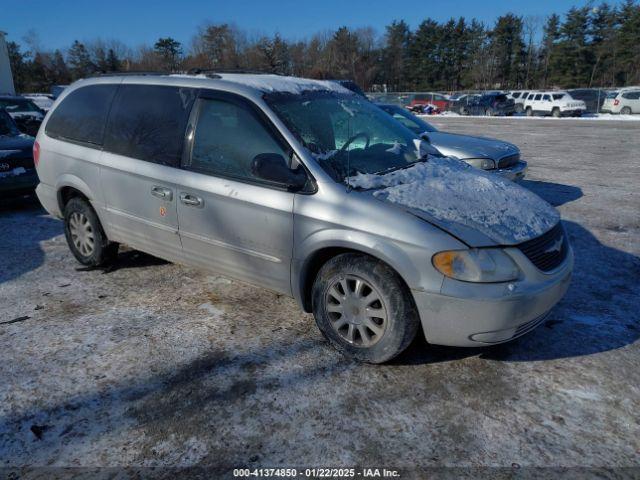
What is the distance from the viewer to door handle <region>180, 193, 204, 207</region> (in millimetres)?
3461

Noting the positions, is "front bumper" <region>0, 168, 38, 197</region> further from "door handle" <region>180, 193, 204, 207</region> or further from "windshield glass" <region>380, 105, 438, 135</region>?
"windshield glass" <region>380, 105, 438, 135</region>

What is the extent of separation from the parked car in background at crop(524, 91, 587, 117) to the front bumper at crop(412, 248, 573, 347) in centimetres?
3289

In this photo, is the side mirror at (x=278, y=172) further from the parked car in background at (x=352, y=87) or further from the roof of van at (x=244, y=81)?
the parked car in background at (x=352, y=87)

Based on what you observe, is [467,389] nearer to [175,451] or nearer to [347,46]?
[175,451]

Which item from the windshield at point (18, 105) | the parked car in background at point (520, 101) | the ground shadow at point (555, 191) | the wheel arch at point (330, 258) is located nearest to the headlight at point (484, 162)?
the ground shadow at point (555, 191)

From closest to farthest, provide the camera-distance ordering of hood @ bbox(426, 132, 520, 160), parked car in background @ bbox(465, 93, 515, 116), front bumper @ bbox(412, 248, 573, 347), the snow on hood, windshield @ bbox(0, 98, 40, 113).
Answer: front bumper @ bbox(412, 248, 573, 347)
the snow on hood
hood @ bbox(426, 132, 520, 160)
windshield @ bbox(0, 98, 40, 113)
parked car in background @ bbox(465, 93, 515, 116)

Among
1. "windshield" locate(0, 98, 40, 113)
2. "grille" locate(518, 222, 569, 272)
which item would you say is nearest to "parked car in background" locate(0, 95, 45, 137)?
"windshield" locate(0, 98, 40, 113)

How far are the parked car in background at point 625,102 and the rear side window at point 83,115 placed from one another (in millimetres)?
32497

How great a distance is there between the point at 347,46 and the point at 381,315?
76281 millimetres

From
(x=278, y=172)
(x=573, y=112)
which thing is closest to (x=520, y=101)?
(x=573, y=112)

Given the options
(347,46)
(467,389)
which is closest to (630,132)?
(467,389)

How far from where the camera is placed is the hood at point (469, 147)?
6.84 m

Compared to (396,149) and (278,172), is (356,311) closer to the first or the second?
(278,172)

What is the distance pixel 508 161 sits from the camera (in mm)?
6965
